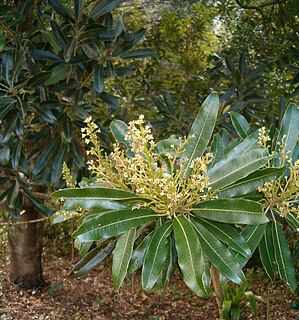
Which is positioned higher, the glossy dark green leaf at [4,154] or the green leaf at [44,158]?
the glossy dark green leaf at [4,154]

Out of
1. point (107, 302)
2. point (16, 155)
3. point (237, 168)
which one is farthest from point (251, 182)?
point (107, 302)

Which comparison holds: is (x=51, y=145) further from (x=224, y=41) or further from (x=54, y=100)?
(x=224, y=41)

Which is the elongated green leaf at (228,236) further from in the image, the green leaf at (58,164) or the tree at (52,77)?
the green leaf at (58,164)

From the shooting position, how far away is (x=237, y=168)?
137 centimetres

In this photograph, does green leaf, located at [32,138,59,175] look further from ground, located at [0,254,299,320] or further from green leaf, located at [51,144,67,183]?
ground, located at [0,254,299,320]

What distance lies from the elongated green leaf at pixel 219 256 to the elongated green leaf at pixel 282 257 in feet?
0.91

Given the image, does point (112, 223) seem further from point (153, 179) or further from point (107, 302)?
point (107, 302)

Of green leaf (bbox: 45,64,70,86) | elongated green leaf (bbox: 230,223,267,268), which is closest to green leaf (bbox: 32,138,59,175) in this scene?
green leaf (bbox: 45,64,70,86)

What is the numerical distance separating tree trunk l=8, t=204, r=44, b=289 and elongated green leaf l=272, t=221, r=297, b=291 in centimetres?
302

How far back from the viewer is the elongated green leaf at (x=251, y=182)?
1.37 metres

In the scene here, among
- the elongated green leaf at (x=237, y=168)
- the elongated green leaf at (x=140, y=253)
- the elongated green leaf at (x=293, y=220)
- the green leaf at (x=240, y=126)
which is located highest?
the green leaf at (x=240, y=126)

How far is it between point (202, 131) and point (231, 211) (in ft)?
0.98

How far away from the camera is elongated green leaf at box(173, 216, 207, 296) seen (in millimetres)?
1281

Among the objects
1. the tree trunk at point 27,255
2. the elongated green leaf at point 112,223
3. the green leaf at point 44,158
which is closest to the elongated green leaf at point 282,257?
the elongated green leaf at point 112,223
